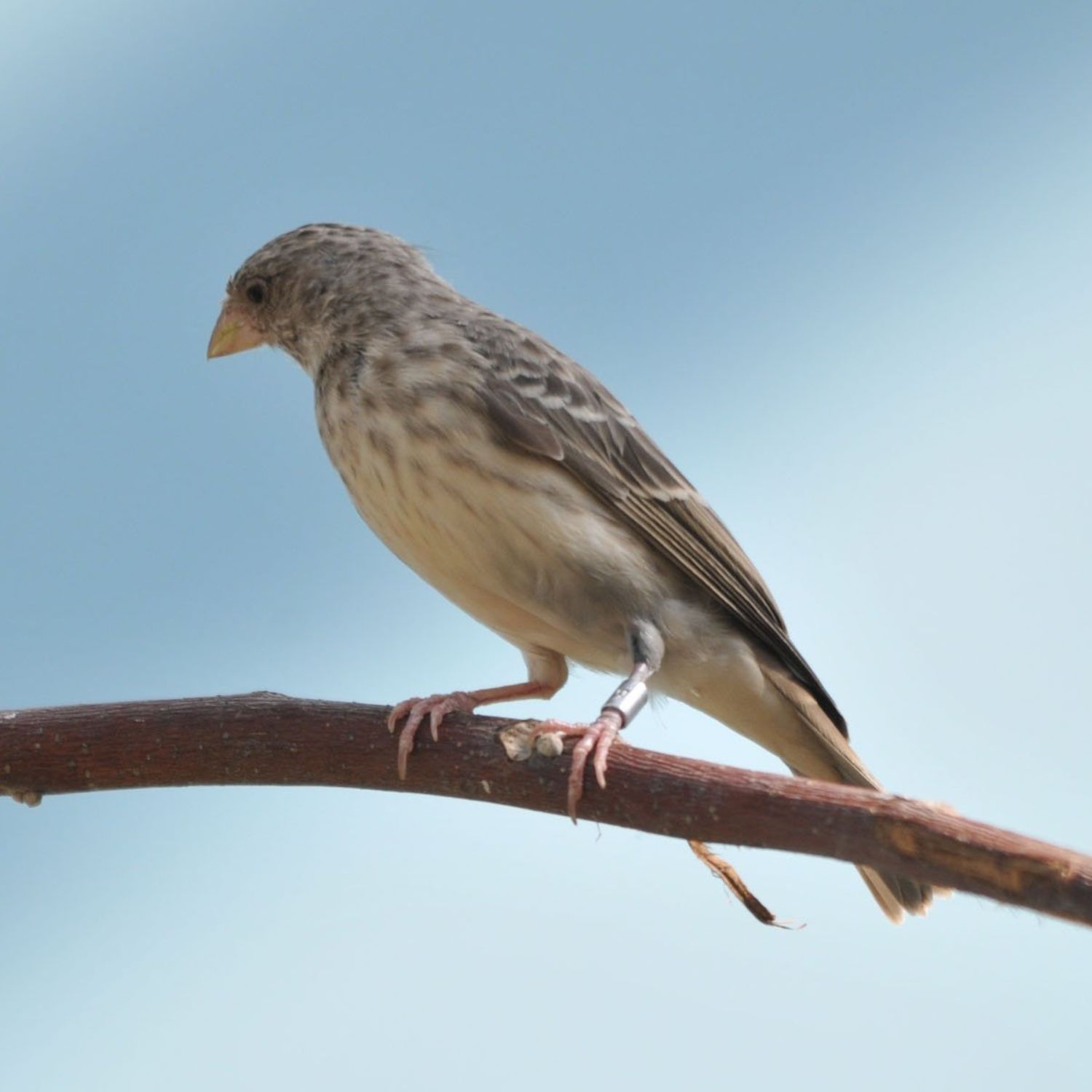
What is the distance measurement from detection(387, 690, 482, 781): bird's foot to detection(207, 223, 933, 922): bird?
12 mm

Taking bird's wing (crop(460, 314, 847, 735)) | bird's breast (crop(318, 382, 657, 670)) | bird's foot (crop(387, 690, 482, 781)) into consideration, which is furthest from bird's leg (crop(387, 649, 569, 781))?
bird's wing (crop(460, 314, 847, 735))

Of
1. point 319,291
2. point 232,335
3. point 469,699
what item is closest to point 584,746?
point 469,699

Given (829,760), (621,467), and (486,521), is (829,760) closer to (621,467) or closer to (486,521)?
(621,467)

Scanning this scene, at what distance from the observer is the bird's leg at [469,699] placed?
8.87 feet

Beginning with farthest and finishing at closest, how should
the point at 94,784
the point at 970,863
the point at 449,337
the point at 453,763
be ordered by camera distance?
the point at 449,337 < the point at 94,784 < the point at 453,763 < the point at 970,863

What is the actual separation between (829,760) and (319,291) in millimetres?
1762

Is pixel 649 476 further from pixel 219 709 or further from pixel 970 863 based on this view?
pixel 970 863

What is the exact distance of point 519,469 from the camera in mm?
3178

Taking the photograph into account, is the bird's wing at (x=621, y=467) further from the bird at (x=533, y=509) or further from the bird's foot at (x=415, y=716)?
the bird's foot at (x=415, y=716)

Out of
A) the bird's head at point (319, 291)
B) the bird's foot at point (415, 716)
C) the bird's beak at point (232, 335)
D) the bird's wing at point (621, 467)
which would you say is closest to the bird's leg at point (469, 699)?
the bird's foot at point (415, 716)

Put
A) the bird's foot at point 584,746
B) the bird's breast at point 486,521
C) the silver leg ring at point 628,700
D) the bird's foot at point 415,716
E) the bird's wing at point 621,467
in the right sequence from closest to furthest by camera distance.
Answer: the bird's foot at point 584,746
the bird's foot at point 415,716
the silver leg ring at point 628,700
the bird's breast at point 486,521
the bird's wing at point 621,467

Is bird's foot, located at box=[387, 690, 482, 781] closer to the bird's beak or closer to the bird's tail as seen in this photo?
the bird's tail

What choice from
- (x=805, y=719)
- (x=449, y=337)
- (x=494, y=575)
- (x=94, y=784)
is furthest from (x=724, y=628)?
(x=94, y=784)

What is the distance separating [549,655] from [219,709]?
3.34ft
